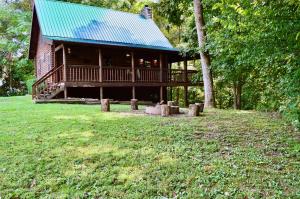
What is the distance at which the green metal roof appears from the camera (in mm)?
16719

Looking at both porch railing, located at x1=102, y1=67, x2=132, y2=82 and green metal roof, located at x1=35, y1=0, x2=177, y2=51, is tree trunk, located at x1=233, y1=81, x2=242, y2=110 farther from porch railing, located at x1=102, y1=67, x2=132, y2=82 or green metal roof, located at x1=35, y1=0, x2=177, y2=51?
porch railing, located at x1=102, y1=67, x2=132, y2=82

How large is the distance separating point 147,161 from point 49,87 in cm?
1344

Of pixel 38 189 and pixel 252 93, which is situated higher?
pixel 252 93

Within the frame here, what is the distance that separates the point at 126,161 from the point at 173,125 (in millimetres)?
2995

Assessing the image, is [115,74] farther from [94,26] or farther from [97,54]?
[94,26]

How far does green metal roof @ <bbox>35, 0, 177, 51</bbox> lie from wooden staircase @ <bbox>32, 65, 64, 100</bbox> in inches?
83.2

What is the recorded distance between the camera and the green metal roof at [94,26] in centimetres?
A: 1672

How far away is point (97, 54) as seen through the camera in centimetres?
1944

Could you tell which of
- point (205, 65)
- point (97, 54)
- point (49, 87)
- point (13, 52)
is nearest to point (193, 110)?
point (205, 65)

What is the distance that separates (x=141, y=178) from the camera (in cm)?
452

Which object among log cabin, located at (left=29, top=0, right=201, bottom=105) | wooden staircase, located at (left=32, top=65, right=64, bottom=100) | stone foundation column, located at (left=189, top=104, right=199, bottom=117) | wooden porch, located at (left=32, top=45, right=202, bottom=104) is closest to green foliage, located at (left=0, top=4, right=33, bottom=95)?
log cabin, located at (left=29, top=0, right=201, bottom=105)

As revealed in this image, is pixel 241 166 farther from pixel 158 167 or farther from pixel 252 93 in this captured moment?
pixel 252 93

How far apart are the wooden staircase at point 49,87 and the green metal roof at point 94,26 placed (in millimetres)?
2113

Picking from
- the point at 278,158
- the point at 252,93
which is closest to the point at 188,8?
the point at 252,93
